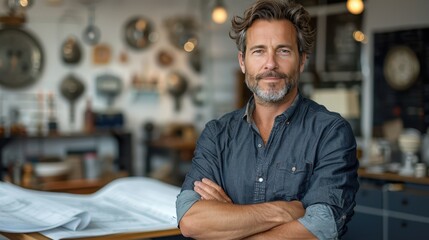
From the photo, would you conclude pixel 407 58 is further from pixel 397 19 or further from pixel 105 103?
pixel 105 103

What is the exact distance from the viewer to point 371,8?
265 inches

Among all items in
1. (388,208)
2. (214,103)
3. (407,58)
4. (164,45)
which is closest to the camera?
(388,208)

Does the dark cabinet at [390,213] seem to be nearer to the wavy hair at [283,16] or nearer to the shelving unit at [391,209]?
the shelving unit at [391,209]

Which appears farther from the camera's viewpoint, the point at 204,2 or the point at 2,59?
the point at 204,2

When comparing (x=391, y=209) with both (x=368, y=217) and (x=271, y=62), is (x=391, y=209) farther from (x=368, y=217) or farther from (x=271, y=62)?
(x=271, y=62)

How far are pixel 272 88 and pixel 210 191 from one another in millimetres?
391

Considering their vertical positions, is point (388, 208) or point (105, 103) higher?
point (105, 103)

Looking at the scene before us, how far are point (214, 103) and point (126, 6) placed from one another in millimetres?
1995

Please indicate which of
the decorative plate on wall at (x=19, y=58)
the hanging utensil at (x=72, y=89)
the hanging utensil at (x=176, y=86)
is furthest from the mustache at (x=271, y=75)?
the hanging utensil at (x=176, y=86)

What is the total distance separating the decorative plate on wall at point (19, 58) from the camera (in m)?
8.52

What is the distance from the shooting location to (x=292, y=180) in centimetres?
209

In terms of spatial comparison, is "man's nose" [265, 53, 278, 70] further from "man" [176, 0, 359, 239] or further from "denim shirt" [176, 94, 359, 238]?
"denim shirt" [176, 94, 359, 238]

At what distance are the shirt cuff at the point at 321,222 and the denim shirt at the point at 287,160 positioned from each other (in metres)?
0.02

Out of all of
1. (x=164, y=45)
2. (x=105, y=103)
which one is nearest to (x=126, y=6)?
(x=164, y=45)
